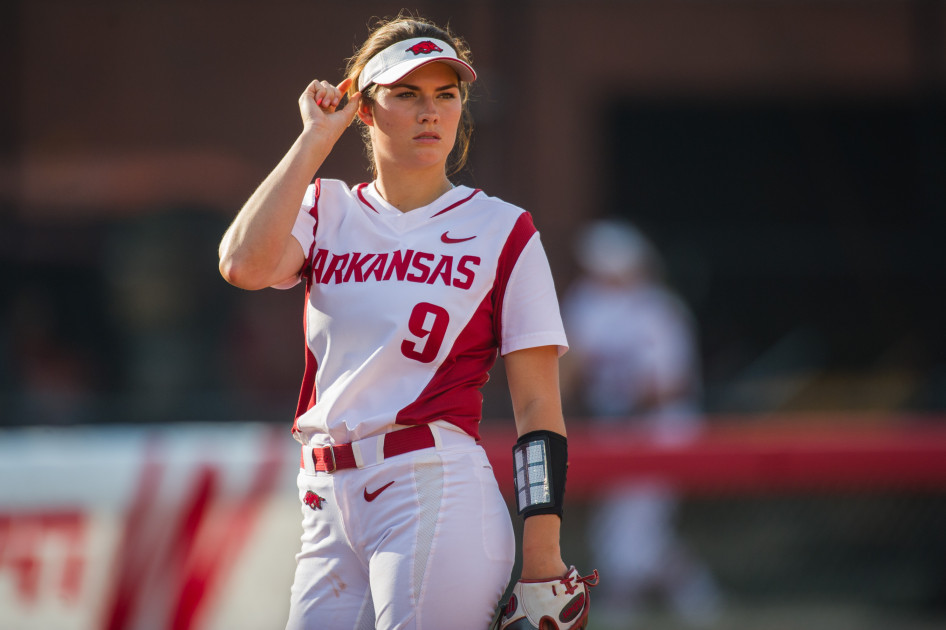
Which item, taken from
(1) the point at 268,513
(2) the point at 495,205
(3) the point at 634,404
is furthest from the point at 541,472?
(3) the point at 634,404

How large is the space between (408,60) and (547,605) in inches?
50.5

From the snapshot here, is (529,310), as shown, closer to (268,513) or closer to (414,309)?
(414,309)

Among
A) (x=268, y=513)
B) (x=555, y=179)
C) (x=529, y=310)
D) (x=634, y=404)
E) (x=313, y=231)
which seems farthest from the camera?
(x=555, y=179)

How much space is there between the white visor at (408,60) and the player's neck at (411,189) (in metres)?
0.24

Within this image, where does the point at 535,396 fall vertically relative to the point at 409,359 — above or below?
below

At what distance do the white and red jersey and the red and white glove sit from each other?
404 mm

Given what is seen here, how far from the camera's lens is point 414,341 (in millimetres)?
2672

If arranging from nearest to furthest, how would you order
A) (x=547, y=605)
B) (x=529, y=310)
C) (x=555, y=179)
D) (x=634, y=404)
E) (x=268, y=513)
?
1. (x=547, y=605)
2. (x=529, y=310)
3. (x=268, y=513)
4. (x=634, y=404)
5. (x=555, y=179)

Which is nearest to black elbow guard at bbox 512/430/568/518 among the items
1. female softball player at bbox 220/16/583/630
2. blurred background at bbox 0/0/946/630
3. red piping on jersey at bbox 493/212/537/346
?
female softball player at bbox 220/16/583/630

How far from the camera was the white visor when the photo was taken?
273 cm

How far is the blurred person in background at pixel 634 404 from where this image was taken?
614cm

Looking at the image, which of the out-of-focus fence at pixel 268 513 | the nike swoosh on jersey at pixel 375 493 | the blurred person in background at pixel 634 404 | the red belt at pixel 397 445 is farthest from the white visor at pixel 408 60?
the blurred person in background at pixel 634 404

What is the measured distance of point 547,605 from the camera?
8.50ft

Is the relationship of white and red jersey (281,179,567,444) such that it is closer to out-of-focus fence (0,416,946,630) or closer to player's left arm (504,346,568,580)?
player's left arm (504,346,568,580)
